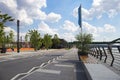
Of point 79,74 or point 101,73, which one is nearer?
point 101,73

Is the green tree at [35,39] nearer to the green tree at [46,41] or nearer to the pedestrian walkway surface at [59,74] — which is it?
the green tree at [46,41]

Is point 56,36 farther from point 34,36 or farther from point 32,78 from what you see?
point 32,78

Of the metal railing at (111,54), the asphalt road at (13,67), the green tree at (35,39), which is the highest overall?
the green tree at (35,39)

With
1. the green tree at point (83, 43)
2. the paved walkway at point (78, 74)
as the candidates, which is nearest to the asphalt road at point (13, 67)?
the paved walkway at point (78, 74)

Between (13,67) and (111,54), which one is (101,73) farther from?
(13,67)

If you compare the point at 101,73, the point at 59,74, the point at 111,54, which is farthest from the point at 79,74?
the point at 101,73

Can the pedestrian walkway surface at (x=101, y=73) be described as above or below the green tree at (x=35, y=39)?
below

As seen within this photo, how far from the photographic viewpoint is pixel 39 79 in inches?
479

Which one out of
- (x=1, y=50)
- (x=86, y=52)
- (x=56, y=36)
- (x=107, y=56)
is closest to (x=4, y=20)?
(x=1, y=50)

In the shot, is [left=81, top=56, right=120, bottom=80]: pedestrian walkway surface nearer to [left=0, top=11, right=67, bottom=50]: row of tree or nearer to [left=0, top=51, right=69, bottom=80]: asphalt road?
[left=0, top=51, right=69, bottom=80]: asphalt road

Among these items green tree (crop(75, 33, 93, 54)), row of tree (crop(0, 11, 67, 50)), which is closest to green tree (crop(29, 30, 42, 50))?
row of tree (crop(0, 11, 67, 50))

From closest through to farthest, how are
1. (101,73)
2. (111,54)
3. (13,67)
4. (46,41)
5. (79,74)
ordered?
(101,73), (111,54), (79,74), (13,67), (46,41)

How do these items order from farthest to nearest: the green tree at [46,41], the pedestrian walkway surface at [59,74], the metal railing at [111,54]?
1. the green tree at [46,41]
2. the metal railing at [111,54]
3. the pedestrian walkway surface at [59,74]

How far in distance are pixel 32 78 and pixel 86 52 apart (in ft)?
64.7
